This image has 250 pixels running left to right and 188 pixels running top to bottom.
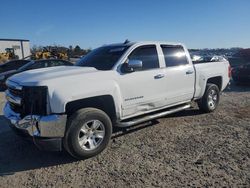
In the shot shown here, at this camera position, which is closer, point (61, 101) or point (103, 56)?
point (61, 101)

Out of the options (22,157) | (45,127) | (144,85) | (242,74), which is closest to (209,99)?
(144,85)

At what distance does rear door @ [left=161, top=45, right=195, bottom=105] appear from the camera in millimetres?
5811

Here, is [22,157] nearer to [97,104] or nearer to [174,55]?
[97,104]

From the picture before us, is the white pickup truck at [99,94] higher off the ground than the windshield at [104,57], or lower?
lower

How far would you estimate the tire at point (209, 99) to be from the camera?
707 centimetres

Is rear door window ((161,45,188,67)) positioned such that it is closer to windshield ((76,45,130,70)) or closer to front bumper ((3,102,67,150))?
windshield ((76,45,130,70))

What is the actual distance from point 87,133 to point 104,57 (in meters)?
1.76

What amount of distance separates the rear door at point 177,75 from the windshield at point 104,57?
110 cm

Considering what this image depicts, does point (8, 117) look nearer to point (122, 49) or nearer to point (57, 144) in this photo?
point (57, 144)

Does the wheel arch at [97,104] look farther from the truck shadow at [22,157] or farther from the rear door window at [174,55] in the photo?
the rear door window at [174,55]

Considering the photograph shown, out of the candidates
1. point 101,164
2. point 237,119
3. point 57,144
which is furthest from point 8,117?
point 237,119

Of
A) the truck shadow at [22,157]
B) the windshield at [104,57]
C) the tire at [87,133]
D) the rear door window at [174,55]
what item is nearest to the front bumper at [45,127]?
the tire at [87,133]

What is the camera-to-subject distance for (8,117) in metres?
4.61

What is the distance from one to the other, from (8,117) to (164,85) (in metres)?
3.12
